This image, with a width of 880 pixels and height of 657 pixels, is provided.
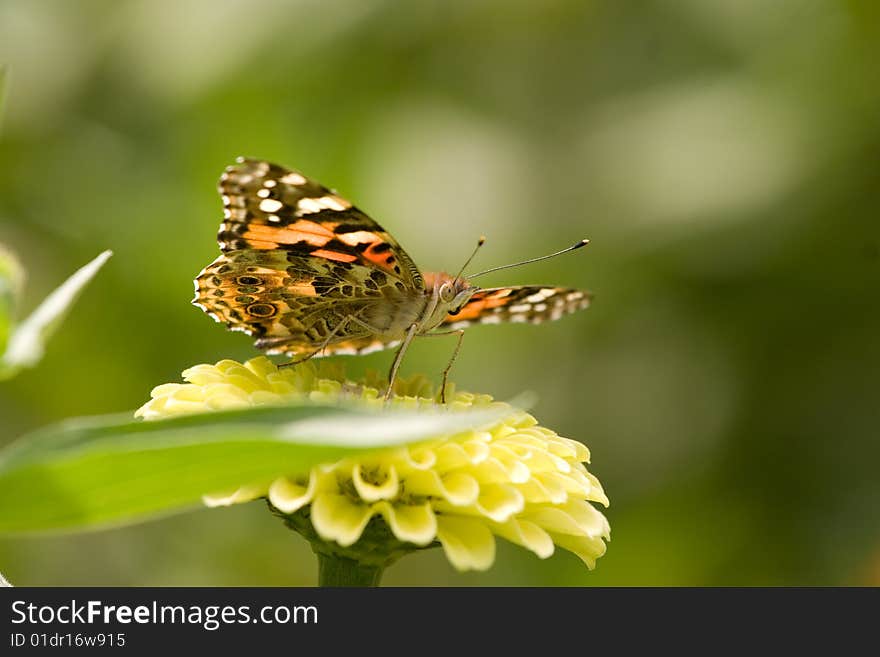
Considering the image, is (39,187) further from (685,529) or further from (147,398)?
(685,529)

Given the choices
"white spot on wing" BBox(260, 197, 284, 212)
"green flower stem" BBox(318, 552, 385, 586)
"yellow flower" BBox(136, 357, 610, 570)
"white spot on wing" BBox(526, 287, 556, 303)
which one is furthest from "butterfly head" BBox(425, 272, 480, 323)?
"green flower stem" BBox(318, 552, 385, 586)

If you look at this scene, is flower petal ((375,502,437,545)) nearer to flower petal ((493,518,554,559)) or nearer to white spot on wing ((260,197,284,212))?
flower petal ((493,518,554,559))

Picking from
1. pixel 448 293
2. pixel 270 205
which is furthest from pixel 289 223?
pixel 448 293

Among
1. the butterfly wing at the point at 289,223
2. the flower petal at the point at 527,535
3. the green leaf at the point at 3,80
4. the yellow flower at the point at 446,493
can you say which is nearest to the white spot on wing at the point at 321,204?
the butterfly wing at the point at 289,223

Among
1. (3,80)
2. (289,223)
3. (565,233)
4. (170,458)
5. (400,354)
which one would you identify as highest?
(3,80)

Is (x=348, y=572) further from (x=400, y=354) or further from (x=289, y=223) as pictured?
(x=289, y=223)
